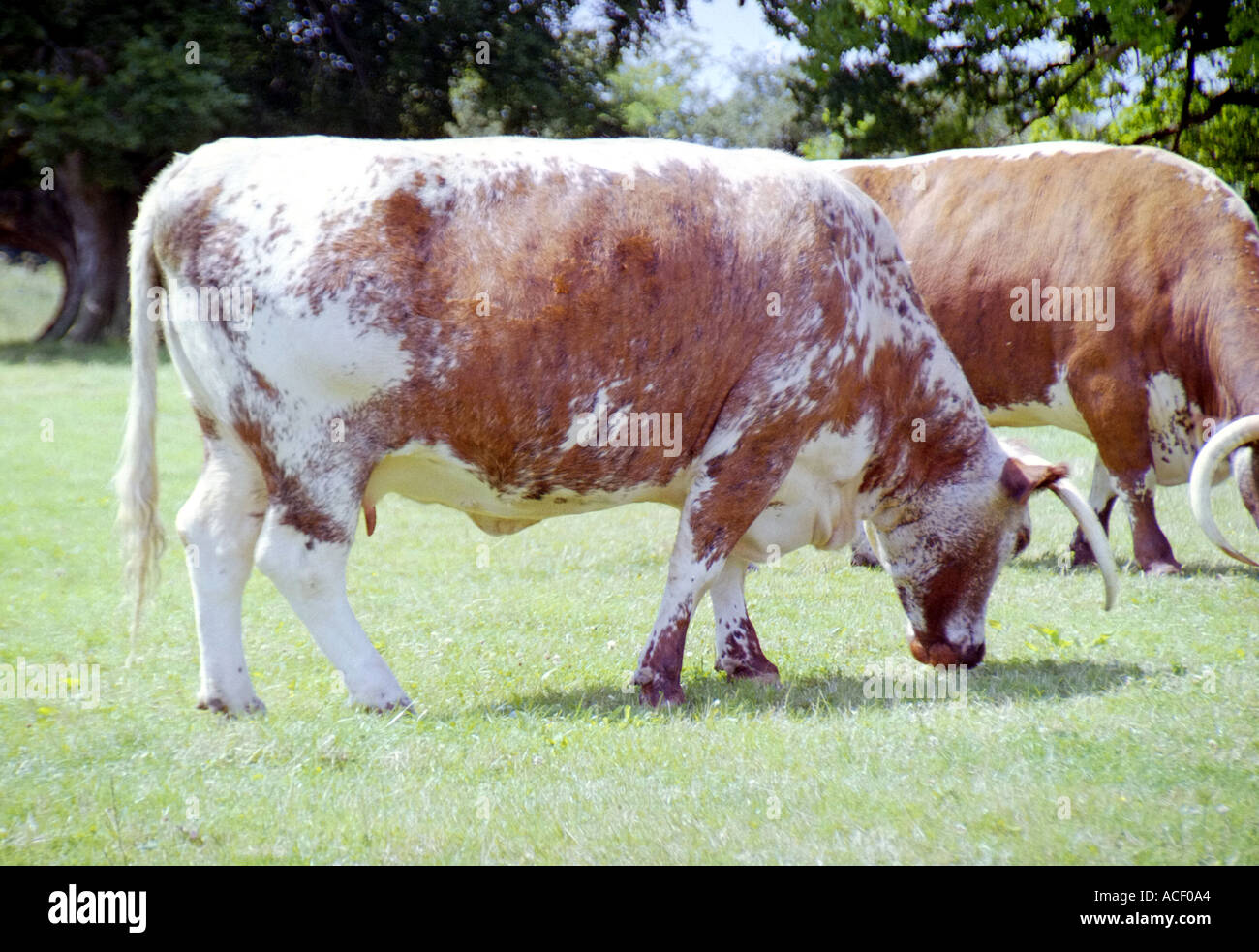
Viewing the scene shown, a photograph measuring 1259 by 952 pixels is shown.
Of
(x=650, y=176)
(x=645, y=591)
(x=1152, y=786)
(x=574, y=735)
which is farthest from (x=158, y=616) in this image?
(x=1152, y=786)

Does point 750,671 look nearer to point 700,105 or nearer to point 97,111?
point 97,111

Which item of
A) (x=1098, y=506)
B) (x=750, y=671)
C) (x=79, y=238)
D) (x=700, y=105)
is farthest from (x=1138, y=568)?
(x=700, y=105)

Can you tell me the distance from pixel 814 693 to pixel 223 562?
2905 mm

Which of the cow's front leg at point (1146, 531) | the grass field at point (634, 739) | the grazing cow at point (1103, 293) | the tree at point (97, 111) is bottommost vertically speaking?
the grass field at point (634, 739)

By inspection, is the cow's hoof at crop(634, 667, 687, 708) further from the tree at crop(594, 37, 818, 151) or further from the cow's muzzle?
the tree at crop(594, 37, 818, 151)

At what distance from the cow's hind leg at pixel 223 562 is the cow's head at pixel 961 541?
326cm

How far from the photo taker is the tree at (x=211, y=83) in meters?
23.7

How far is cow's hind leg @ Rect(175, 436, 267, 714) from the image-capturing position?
609 cm

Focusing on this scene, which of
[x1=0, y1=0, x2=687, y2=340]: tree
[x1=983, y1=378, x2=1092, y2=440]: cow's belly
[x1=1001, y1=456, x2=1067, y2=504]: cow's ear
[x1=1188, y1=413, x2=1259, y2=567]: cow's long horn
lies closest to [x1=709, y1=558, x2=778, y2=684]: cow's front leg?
[x1=1001, y1=456, x2=1067, y2=504]: cow's ear

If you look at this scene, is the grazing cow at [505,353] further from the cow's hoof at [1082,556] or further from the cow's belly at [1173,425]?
the cow's hoof at [1082,556]

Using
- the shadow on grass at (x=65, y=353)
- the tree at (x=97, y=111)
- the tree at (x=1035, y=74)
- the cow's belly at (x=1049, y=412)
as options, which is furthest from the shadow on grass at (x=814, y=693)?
the shadow on grass at (x=65, y=353)

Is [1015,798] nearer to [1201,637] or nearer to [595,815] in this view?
[595,815]

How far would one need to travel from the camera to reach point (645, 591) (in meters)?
9.50

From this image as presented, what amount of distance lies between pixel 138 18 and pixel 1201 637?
932 inches
